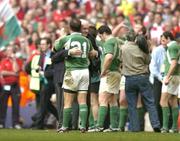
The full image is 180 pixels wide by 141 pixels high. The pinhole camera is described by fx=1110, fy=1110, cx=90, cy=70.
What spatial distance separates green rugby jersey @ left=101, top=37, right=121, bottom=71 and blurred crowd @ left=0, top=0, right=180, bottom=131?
531 cm

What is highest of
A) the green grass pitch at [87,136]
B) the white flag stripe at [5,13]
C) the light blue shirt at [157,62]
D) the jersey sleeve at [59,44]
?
the white flag stripe at [5,13]

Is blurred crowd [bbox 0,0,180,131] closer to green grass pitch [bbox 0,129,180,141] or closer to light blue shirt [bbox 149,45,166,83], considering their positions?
light blue shirt [bbox 149,45,166,83]

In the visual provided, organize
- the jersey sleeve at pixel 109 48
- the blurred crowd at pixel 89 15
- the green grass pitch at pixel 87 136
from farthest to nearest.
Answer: the blurred crowd at pixel 89 15, the jersey sleeve at pixel 109 48, the green grass pitch at pixel 87 136

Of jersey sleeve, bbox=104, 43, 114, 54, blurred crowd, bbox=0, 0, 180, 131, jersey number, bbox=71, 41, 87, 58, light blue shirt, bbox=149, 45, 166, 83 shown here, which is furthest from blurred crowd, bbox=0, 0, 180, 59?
jersey number, bbox=71, 41, 87, 58

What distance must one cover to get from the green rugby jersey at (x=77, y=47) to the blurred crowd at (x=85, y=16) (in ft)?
20.5

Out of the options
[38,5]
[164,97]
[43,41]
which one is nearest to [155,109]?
[164,97]

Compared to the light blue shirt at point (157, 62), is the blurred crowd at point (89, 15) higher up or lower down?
higher up

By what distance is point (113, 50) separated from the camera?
2366 cm

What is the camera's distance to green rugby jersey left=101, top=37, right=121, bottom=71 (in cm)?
2360

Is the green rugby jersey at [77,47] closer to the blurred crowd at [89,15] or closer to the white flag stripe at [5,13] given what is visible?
the blurred crowd at [89,15]

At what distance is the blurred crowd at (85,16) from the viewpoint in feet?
103

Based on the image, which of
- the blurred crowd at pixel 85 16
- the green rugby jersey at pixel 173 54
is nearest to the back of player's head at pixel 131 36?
the green rugby jersey at pixel 173 54

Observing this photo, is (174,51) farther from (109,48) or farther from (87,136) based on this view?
(87,136)

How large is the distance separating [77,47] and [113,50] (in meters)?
0.96
